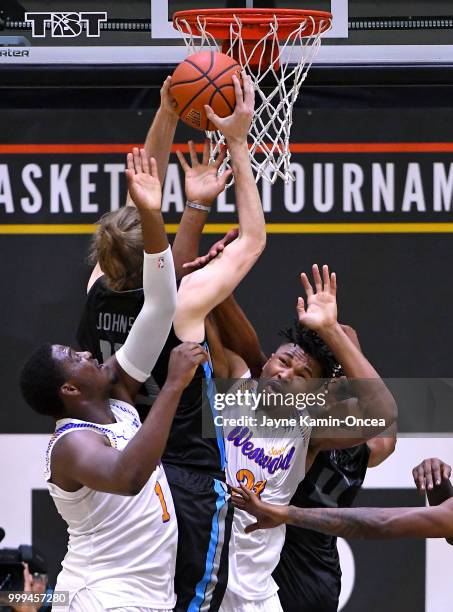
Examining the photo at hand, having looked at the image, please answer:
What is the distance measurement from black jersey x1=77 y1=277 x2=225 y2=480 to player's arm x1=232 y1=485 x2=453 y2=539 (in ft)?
0.47

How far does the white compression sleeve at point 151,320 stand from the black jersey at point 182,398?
138mm

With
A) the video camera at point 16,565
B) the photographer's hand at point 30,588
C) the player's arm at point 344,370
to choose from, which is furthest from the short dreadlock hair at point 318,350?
the video camera at point 16,565

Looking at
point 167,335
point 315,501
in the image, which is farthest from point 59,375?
point 315,501

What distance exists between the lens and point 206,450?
11.8 ft

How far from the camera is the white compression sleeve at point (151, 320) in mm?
3295

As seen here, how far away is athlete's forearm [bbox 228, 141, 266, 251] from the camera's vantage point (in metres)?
3.63

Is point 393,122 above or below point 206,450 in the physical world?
above

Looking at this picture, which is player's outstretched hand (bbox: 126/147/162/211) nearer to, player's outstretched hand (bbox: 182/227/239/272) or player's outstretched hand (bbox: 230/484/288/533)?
player's outstretched hand (bbox: 182/227/239/272)

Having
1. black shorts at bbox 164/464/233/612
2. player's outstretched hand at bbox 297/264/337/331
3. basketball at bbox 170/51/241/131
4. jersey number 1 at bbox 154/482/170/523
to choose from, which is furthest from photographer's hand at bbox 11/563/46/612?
basketball at bbox 170/51/241/131

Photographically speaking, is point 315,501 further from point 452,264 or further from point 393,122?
point 393,122

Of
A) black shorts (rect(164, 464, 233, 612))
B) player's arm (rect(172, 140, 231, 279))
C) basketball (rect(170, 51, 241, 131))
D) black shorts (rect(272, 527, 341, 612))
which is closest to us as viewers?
black shorts (rect(164, 464, 233, 612))

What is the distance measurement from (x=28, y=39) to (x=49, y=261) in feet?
3.18

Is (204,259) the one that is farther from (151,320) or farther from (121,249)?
(151,320)

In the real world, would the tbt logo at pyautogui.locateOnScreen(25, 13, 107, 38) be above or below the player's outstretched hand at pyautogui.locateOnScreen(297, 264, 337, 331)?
above
